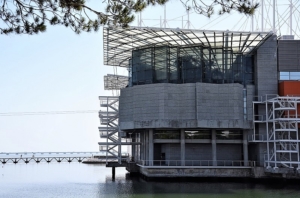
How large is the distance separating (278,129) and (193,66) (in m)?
10.8

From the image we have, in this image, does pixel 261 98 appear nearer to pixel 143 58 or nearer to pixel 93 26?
pixel 143 58

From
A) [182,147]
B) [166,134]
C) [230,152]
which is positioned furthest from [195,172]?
[230,152]

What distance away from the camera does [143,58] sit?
47.6 m

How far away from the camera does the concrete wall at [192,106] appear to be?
43.9m

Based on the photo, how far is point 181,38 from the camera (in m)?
45.3

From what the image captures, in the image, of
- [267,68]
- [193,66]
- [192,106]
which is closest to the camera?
[192,106]

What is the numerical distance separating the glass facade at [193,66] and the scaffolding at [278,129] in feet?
13.8

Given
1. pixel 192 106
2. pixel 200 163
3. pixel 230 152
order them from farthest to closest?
pixel 230 152 → pixel 200 163 → pixel 192 106

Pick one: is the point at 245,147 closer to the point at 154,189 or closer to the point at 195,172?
the point at 195,172

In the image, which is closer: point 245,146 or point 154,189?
point 154,189

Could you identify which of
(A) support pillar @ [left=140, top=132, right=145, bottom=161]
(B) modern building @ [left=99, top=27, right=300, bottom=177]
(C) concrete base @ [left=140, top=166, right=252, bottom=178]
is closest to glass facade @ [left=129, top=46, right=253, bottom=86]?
(B) modern building @ [left=99, top=27, right=300, bottom=177]

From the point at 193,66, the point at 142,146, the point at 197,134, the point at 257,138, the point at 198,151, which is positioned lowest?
the point at 198,151

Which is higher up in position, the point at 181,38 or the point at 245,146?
the point at 181,38

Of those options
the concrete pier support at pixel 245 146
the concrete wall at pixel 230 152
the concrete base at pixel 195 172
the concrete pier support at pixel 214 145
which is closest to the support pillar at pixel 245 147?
the concrete pier support at pixel 245 146
